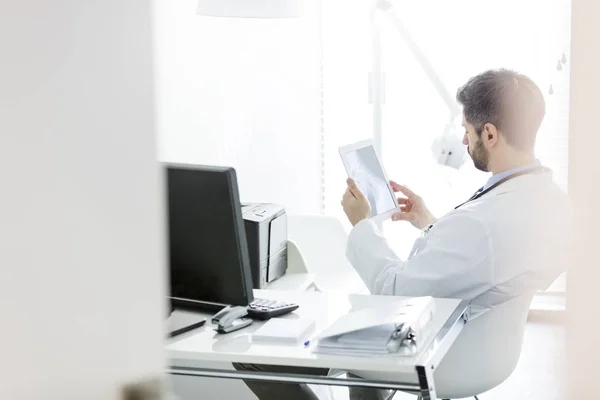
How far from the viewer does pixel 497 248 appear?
2076mm

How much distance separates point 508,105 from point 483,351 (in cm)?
70

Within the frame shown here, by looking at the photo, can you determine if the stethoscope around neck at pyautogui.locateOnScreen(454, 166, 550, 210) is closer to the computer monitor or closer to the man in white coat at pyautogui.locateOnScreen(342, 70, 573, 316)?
the man in white coat at pyautogui.locateOnScreen(342, 70, 573, 316)

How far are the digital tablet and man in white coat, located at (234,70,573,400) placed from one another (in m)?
0.18

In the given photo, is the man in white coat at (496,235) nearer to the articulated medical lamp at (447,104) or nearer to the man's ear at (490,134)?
the man's ear at (490,134)

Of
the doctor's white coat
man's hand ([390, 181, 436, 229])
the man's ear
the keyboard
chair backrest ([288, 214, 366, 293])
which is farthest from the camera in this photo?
chair backrest ([288, 214, 366, 293])

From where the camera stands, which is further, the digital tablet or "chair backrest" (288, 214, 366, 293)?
"chair backrest" (288, 214, 366, 293)

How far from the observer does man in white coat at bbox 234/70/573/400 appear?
208cm

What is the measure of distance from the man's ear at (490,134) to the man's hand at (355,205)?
39cm

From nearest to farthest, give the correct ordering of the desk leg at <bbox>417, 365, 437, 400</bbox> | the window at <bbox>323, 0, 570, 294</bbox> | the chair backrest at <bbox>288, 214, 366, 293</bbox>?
1. the desk leg at <bbox>417, 365, 437, 400</bbox>
2. the chair backrest at <bbox>288, 214, 366, 293</bbox>
3. the window at <bbox>323, 0, 570, 294</bbox>

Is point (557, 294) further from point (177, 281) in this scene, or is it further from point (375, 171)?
point (177, 281)

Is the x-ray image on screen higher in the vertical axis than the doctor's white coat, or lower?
higher

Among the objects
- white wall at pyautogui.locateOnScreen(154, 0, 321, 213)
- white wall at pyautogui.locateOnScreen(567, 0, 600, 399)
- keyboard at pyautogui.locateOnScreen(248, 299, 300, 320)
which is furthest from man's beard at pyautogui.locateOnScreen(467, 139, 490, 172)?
white wall at pyautogui.locateOnScreen(154, 0, 321, 213)

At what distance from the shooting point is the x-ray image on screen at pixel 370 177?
244cm

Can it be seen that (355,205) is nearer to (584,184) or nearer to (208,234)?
(208,234)
